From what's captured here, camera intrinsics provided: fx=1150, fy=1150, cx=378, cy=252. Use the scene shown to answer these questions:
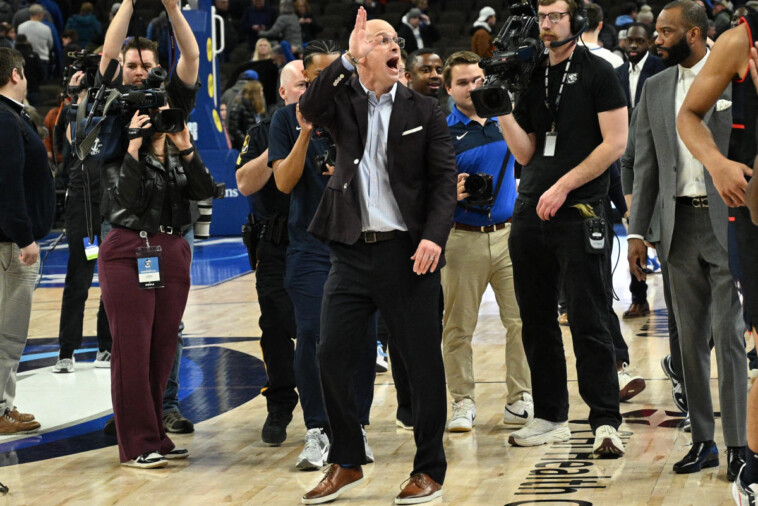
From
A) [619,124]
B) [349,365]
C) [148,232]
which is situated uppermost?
[619,124]

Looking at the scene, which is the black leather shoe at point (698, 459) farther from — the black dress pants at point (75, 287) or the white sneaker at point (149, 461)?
the black dress pants at point (75, 287)

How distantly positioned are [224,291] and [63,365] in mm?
3374

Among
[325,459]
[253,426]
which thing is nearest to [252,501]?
[325,459]

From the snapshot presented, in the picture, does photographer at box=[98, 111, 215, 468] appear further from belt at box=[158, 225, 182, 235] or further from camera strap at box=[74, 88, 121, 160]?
camera strap at box=[74, 88, 121, 160]

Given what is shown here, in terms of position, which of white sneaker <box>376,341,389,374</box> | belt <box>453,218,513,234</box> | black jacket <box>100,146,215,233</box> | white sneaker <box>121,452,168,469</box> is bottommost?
white sneaker <box>376,341,389,374</box>

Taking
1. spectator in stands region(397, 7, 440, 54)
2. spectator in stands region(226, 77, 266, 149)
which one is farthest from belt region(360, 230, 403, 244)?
spectator in stands region(397, 7, 440, 54)

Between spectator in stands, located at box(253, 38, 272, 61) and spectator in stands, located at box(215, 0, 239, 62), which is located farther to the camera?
spectator in stands, located at box(215, 0, 239, 62)

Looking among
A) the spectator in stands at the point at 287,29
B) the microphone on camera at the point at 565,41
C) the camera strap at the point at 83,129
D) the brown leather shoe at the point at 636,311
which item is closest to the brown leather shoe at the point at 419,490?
the microphone on camera at the point at 565,41

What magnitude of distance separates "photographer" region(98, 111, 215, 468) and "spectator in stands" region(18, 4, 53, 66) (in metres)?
15.2

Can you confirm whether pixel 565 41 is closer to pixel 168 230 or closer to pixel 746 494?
pixel 168 230

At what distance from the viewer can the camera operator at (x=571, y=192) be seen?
5121mm

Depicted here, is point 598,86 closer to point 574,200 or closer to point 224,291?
point 574,200

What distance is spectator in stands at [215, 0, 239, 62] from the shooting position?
20.5 m

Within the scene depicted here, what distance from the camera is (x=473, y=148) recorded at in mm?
5930
